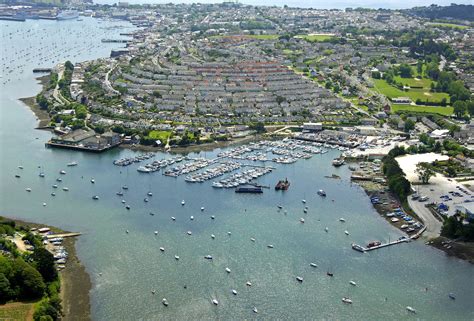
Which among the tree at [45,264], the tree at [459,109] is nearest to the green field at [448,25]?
the tree at [459,109]

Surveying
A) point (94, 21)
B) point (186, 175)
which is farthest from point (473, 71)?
point (94, 21)

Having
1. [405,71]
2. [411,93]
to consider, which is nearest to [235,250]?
[411,93]

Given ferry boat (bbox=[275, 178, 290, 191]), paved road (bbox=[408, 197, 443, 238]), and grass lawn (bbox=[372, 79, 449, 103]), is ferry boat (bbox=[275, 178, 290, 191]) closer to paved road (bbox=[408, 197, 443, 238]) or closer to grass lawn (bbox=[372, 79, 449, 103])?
paved road (bbox=[408, 197, 443, 238])

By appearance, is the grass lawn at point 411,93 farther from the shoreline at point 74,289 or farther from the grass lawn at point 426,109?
the shoreline at point 74,289

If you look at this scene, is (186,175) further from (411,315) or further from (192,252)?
(411,315)

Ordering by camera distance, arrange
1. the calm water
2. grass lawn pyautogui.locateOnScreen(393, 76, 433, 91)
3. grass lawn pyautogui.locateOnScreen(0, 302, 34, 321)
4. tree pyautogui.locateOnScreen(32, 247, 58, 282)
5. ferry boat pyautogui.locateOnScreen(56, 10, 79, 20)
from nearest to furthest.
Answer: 1. grass lawn pyautogui.locateOnScreen(0, 302, 34, 321)
2. the calm water
3. tree pyautogui.locateOnScreen(32, 247, 58, 282)
4. grass lawn pyautogui.locateOnScreen(393, 76, 433, 91)
5. ferry boat pyautogui.locateOnScreen(56, 10, 79, 20)

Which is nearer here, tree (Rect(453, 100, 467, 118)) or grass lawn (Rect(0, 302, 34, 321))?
grass lawn (Rect(0, 302, 34, 321))

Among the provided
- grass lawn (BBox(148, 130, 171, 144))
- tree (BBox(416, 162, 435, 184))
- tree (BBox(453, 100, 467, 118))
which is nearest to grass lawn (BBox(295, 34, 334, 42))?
tree (BBox(453, 100, 467, 118))

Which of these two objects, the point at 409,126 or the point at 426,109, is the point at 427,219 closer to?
the point at 409,126
